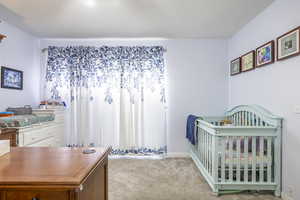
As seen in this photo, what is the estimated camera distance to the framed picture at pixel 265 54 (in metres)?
2.30

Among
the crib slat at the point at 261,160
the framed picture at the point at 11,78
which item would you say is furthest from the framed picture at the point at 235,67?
the framed picture at the point at 11,78

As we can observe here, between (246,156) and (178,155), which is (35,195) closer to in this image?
(246,156)

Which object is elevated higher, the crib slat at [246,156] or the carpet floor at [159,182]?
the crib slat at [246,156]

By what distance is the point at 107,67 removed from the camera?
3615 mm

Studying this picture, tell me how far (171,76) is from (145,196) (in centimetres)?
226

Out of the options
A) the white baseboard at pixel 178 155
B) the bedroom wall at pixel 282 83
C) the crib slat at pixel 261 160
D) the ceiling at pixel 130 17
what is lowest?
the white baseboard at pixel 178 155

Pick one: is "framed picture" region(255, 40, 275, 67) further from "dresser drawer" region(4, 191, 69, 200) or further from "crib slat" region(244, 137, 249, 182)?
"dresser drawer" region(4, 191, 69, 200)

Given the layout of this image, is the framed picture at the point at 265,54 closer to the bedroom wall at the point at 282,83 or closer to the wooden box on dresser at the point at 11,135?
the bedroom wall at the point at 282,83

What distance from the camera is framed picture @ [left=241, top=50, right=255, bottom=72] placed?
2742 mm

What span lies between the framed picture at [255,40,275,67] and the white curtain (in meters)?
1.66

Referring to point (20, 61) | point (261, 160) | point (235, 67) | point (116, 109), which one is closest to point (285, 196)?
point (261, 160)

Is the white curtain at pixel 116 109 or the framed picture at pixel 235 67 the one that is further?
the white curtain at pixel 116 109

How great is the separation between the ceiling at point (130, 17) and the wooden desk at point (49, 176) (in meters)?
1.95

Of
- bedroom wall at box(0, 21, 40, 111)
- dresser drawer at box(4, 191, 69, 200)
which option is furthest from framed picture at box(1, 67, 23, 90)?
dresser drawer at box(4, 191, 69, 200)
